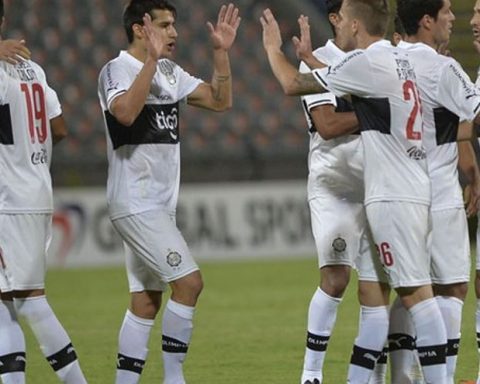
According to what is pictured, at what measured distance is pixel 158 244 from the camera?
20.6 feet

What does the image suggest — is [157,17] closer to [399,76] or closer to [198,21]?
[399,76]

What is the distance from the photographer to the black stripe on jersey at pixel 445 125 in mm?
6148

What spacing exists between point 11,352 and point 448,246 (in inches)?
88.4

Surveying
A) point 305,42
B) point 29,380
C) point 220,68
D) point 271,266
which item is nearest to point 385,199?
point 305,42

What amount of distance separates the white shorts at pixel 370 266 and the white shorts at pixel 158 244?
0.84m

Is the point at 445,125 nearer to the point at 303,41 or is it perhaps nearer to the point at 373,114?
the point at 373,114

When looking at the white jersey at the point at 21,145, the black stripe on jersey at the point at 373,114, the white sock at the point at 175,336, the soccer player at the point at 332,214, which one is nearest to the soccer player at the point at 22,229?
the white jersey at the point at 21,145

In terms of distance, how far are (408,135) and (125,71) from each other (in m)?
1.51

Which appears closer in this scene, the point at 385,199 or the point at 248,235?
the point at 385,199

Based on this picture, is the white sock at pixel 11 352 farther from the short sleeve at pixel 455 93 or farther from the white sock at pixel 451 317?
the short sleeve at pixel 455 93

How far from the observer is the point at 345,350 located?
8.53 meters

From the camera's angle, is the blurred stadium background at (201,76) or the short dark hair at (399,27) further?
the blurred stadium background at (201,76)

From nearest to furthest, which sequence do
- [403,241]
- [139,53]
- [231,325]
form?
[403,241]
[139,53]
[231,325]

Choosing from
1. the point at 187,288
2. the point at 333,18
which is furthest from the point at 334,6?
the point at 187,288
